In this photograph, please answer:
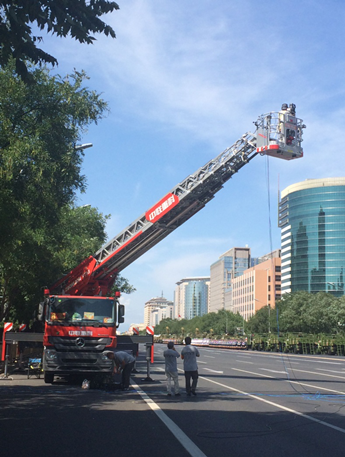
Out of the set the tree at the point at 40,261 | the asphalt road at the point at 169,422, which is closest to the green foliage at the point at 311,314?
the tree at the point at 40,261

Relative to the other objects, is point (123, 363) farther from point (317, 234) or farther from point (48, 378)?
point (317, 234)

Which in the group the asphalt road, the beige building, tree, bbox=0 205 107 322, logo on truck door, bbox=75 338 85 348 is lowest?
the asphalt road

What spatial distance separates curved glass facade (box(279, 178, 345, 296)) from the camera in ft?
492

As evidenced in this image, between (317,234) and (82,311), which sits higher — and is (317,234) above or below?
above

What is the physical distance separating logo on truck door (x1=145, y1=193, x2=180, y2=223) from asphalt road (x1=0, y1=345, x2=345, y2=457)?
5.23m

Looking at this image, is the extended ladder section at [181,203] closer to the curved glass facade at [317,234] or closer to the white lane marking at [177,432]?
the white lane marking at [177,432]

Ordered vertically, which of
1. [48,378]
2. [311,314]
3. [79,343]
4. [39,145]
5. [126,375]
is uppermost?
[39,145]

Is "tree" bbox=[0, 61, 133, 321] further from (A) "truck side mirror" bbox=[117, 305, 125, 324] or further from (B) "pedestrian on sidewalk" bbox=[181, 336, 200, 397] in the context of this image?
(B) "pedestrian on sidewalk" bbox=[181, 336, 200, 397]

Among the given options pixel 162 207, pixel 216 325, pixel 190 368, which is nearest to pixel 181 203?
pixel 162 207

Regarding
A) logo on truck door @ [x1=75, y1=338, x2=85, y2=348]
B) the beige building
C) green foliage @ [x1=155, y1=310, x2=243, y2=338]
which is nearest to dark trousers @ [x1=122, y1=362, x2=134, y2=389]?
logo on truck door @ [x1=75, y1=338, x2=85, y2=348]

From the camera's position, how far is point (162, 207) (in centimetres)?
1748

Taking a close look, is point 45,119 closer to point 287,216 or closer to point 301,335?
point 301,335

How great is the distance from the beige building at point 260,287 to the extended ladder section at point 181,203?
141 meters

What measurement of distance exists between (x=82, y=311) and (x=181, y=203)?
447cm
